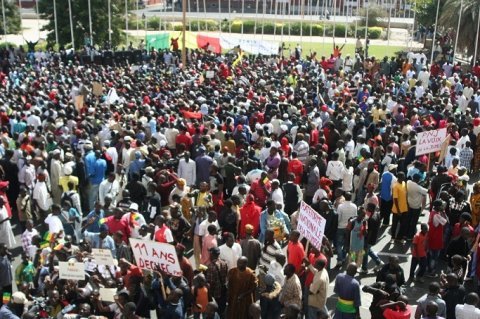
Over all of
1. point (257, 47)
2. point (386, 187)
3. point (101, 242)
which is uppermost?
point (257, 47)

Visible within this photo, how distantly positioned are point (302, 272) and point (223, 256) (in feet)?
3.51

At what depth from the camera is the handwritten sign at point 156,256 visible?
8492 mm

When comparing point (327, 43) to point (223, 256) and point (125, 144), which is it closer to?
point (125, 144)

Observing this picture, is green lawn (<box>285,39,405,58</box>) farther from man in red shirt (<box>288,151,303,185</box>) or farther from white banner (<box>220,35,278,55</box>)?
man in red shirt (<box>288,151,303,185</box>)

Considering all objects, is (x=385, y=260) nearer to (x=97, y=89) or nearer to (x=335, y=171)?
(x=335, y=171)

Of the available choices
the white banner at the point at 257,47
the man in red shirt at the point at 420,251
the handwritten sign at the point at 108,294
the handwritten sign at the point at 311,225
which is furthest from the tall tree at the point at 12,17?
A: the handwritten sign at the point at 108,294

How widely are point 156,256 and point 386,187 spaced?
18.2 ft

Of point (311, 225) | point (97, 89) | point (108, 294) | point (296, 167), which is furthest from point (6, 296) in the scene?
point (97, 89)

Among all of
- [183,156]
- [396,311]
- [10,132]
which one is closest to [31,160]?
[183,156]

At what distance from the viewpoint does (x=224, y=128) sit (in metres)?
15.6

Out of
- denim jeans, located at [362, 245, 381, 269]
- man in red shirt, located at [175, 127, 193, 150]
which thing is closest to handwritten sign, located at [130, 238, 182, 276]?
denim jeans, located at [362, 245, 381, 269]

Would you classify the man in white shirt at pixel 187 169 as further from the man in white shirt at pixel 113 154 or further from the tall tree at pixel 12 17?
the tall tree at pixel 12 17

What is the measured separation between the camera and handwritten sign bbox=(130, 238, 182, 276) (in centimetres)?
849

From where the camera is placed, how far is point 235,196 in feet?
35.6
